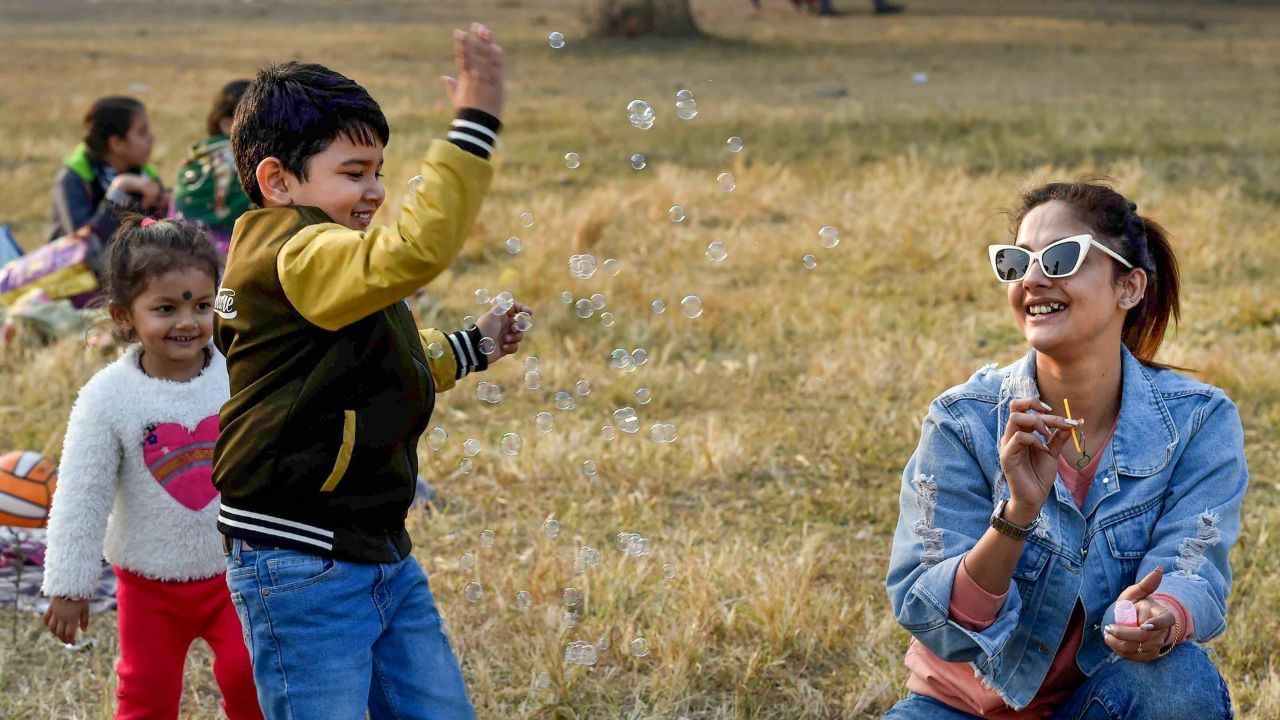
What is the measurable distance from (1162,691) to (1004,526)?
18.1 inches

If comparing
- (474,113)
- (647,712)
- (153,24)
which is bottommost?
(647,712)

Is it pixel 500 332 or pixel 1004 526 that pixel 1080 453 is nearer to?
pixel 1004 526

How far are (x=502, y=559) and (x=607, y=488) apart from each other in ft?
2.14

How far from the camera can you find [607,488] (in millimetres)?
5227

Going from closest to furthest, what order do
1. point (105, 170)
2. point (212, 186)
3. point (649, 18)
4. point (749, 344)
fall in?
point (749, 344) → point (212, 186) → point (105, 170) → point (649, 18)

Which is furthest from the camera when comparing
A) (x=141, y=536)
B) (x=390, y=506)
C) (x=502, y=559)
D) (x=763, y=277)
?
(x=763, y=277)

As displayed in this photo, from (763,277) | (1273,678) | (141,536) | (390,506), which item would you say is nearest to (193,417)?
(141,536)

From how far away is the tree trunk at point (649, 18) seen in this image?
24.2 m

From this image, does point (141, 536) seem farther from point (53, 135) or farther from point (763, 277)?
point (53, 135)

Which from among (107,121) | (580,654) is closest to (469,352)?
(580,654)

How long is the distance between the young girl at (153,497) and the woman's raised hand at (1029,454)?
5.78 feet

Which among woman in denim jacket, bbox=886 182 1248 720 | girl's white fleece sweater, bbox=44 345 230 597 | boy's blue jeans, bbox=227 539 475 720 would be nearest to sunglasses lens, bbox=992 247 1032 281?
woman in denim jacket, bbox=886 182 1248 720

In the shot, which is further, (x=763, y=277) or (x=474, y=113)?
(x=763, y=277)

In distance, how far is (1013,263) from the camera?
2.90 m
